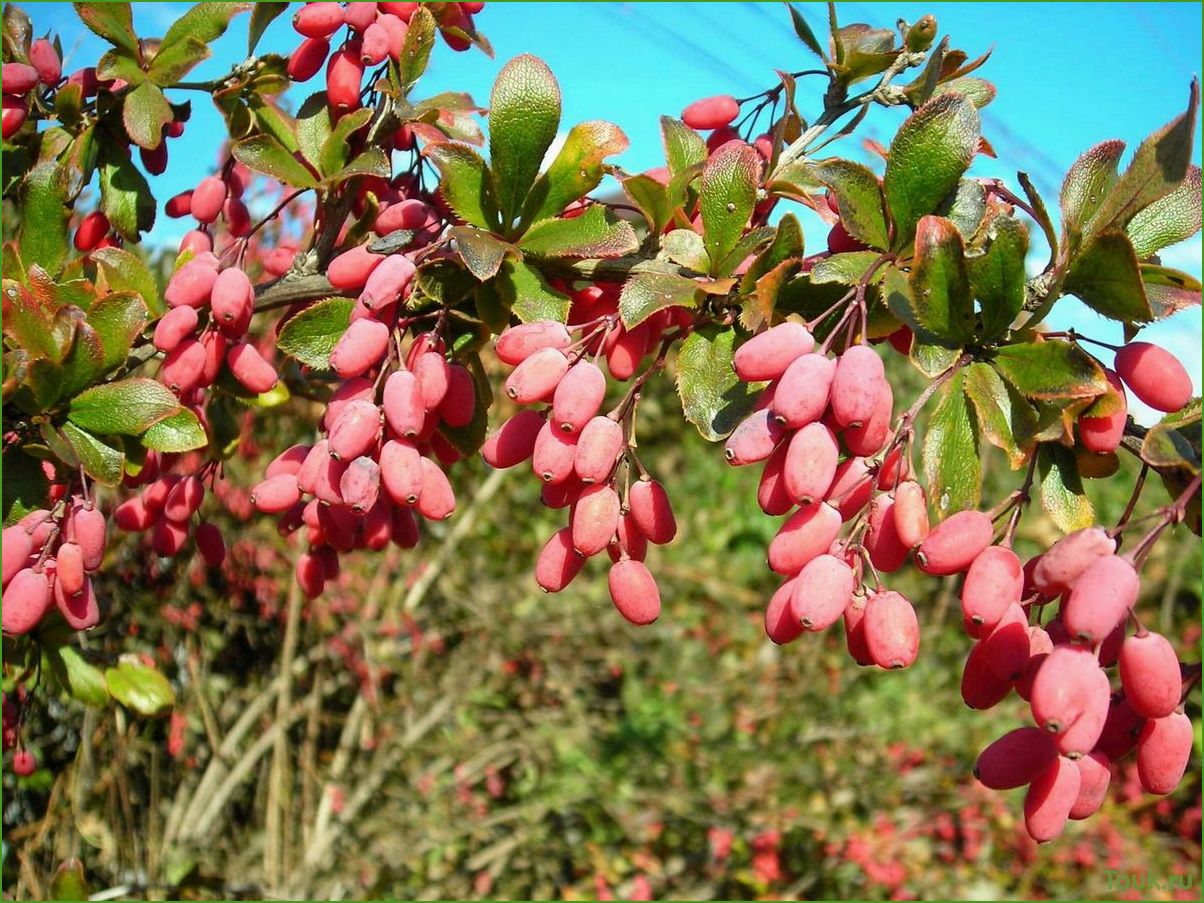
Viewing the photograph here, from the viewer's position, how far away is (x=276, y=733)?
250cm

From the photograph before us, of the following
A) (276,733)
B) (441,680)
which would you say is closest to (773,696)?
(441,680)

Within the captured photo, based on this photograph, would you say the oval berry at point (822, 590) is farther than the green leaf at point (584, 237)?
No

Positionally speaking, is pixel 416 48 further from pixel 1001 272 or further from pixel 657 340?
pixel 1001 272

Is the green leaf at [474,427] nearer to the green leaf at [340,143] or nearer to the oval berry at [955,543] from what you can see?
the green leaf at [340,143]

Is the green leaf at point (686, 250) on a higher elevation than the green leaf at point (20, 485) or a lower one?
higher

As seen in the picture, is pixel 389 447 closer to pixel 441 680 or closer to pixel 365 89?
pixel 365 89

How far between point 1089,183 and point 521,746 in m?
2.42

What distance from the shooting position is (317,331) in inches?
32.3

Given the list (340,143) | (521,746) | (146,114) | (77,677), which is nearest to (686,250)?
(340,143)

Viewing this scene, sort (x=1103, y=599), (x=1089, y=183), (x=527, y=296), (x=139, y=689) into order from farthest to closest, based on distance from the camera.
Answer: (x=139, y=689) → (x=527, y=296) → (x=1089, y=183) → (x=1103, y=599)

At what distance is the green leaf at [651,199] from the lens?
2.43 feet

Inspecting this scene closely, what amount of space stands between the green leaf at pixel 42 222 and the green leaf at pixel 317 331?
266mm

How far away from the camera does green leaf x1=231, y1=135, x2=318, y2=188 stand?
2.93 ft

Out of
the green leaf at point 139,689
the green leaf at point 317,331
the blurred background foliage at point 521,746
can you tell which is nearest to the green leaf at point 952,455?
the green leaf at point 317,331
